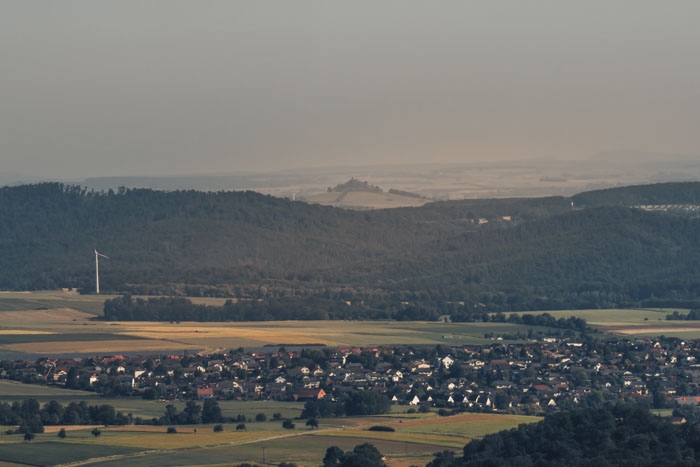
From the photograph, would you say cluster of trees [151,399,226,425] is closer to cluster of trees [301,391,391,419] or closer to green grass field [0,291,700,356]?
cluster of trees [301,391,391,419]

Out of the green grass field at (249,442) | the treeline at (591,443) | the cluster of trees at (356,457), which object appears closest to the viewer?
the treeline at (591,443)

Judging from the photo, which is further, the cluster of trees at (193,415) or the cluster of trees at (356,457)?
the cluster of trees at (193,415)

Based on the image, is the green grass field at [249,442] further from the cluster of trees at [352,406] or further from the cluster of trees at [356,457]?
the cluster of trees at [352,406]

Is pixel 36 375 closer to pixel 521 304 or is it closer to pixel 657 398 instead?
pixel 657 398

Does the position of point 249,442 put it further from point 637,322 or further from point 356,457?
→ point 637,322

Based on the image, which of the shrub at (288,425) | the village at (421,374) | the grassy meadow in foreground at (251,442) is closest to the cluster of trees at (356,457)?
the grassy meadow in foreground at (251,442)

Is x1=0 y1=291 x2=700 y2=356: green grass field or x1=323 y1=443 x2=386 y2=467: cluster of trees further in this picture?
x1=0 y1=291 x2=700 y2=356: green grass field

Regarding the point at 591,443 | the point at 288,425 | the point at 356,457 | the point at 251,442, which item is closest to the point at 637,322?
the point at 288,425

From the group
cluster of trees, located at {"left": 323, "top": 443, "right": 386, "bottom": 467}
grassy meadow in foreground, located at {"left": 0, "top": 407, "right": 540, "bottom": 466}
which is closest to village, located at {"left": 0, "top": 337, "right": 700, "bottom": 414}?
grassy meadow in foreground, located at {"left": 0, "top": 407, "right": 540, "bottom": 466}
